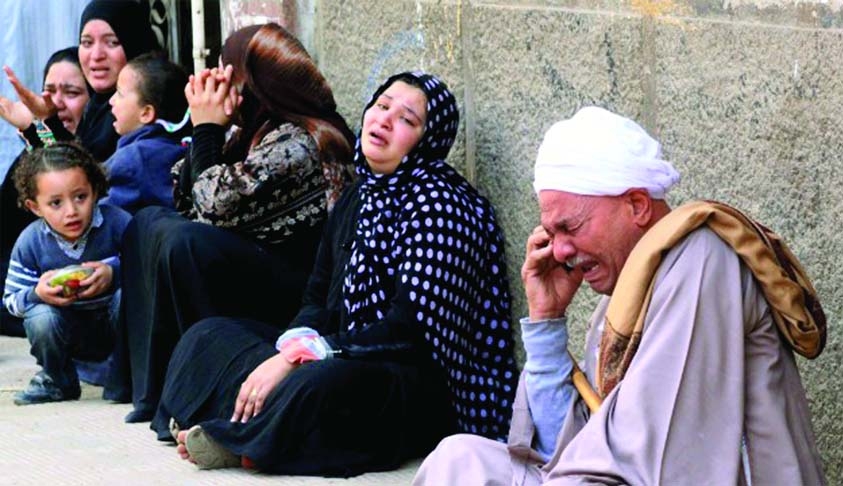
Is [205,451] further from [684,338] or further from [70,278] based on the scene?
[684,338]

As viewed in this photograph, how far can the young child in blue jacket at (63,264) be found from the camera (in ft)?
20.4

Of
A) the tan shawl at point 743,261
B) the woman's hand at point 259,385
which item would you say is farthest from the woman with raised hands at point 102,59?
the tan shawl at point 743,261

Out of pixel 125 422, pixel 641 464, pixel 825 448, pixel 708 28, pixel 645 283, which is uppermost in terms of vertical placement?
pixel 708 28

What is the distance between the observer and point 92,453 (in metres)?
5.63

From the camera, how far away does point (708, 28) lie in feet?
15.1

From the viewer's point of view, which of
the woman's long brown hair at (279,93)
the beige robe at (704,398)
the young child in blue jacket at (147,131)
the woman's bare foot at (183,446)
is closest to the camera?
the beige robe at (704,398)

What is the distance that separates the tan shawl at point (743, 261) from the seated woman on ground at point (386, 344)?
157 cm

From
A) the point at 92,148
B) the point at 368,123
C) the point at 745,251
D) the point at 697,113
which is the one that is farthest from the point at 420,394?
the point at 92,148

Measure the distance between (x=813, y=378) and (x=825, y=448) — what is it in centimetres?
18

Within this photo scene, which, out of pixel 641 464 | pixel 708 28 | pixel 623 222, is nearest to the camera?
pixel 641 464

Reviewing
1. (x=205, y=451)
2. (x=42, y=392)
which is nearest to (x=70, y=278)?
(x=42, y=392)

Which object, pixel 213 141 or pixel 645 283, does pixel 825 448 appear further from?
pixel 213 141

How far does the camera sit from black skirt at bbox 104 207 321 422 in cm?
576

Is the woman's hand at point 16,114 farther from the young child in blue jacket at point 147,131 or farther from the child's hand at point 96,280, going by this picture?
the child's hand at point 96,280
